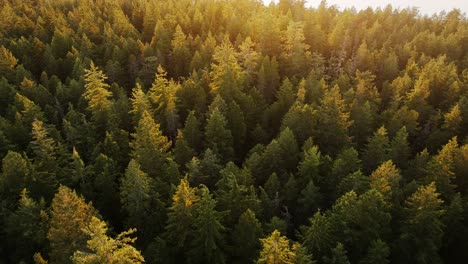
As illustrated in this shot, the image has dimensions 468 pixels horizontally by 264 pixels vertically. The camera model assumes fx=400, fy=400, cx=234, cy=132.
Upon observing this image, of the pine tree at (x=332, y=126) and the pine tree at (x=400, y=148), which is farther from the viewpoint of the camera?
the pine tree at (x=332, y=126)

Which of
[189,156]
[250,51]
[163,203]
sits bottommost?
[163,203]

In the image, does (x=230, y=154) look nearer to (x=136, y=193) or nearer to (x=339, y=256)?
(x=136, y=193)

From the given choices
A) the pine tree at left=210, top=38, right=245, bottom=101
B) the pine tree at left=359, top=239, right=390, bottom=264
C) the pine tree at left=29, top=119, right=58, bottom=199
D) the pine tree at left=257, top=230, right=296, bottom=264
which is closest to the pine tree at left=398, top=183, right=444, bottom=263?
the pine tree at left=359, top=239, right=390, bottom=264

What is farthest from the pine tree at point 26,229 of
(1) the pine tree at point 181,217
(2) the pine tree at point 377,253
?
(2) the pine tree at point 377,253

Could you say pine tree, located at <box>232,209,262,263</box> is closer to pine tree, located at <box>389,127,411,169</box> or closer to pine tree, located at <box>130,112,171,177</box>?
pine tree, located at <box>130,112,171,177</box>

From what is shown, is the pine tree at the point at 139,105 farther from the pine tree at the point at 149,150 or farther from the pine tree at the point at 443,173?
the pine tree at the point at 443,173

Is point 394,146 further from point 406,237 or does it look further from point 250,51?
point 250,51

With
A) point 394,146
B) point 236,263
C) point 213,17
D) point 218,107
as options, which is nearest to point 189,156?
point 218,107
